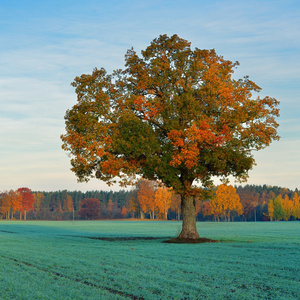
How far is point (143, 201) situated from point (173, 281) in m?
127

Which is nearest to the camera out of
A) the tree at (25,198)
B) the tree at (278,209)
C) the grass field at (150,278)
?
the grass field at (150,278)

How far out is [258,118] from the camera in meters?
29.8

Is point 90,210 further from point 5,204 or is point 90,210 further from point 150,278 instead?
point 150,278

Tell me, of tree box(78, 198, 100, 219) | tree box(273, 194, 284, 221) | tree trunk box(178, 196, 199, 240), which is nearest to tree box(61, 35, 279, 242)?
tree trunk box(178, 196, 199, 240)

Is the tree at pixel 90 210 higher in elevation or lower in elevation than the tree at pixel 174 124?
lower

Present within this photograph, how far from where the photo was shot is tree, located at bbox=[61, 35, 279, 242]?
27.9 meters

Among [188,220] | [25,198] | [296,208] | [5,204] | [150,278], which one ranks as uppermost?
[25,198]

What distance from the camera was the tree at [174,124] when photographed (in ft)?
91.6

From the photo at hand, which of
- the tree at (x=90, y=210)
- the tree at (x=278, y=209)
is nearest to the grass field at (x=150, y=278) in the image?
the tree at (x=278, y=209)

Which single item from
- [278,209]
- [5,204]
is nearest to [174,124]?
[278,209]

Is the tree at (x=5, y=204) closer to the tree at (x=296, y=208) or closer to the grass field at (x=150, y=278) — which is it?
the tree at (x=296, y=208)

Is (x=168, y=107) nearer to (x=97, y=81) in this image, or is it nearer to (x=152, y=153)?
(x=152, y=153)

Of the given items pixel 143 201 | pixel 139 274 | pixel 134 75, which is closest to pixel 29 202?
pixel 143 201

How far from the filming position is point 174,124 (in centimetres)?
2838
